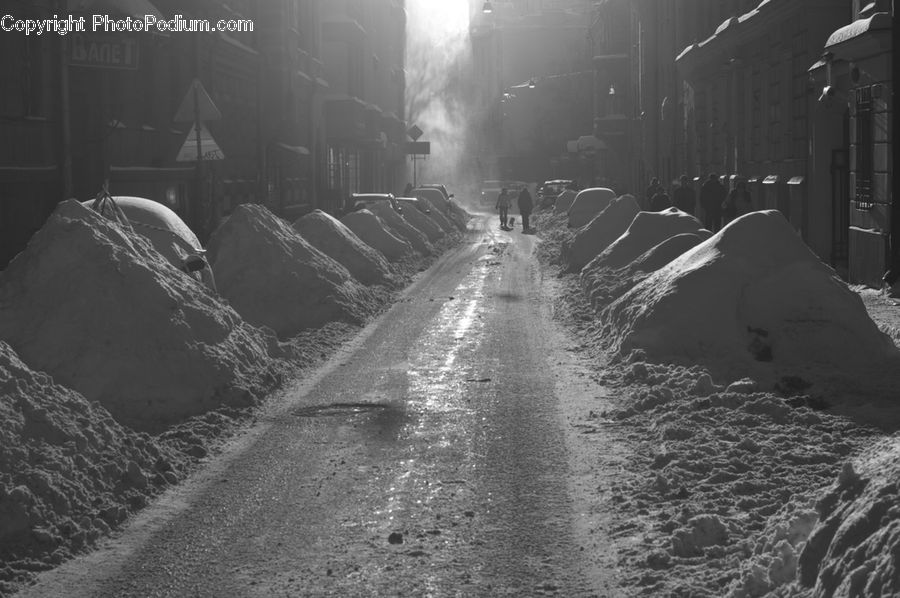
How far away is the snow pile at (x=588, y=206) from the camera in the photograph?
126 ft

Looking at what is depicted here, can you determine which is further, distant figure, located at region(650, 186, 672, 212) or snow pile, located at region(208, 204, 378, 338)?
distant figure, located at region(650, 186, 672, 212)

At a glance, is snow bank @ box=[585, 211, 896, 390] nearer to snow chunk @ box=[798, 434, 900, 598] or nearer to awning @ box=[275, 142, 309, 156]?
snow chunk @ box=[798, 434, 900, 598]

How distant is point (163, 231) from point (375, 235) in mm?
14721

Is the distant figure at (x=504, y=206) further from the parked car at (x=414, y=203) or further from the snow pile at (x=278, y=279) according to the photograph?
the snow pile at (x=278, y=279)

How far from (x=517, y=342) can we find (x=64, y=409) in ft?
25.1

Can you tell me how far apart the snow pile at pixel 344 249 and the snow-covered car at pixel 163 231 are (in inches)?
265

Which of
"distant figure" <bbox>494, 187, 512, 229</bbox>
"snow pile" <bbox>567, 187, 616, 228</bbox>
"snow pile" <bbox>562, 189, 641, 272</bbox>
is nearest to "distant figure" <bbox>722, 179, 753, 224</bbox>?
"snow pile" <bbox>562, 189, 641, 272</bbox>

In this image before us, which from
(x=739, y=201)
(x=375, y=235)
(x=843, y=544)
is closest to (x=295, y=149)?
(x=375, y=235)

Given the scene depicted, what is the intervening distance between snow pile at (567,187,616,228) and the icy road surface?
2533cm

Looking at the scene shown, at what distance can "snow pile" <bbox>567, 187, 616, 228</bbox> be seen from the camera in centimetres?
3834

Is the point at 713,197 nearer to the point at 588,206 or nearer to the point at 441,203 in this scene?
the point at 588,206

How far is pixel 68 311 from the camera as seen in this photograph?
426 inches

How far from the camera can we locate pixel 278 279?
17.8 metres

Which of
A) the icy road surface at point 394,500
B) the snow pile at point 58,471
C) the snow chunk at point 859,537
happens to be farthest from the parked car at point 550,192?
the snow chunk at point 859,537
